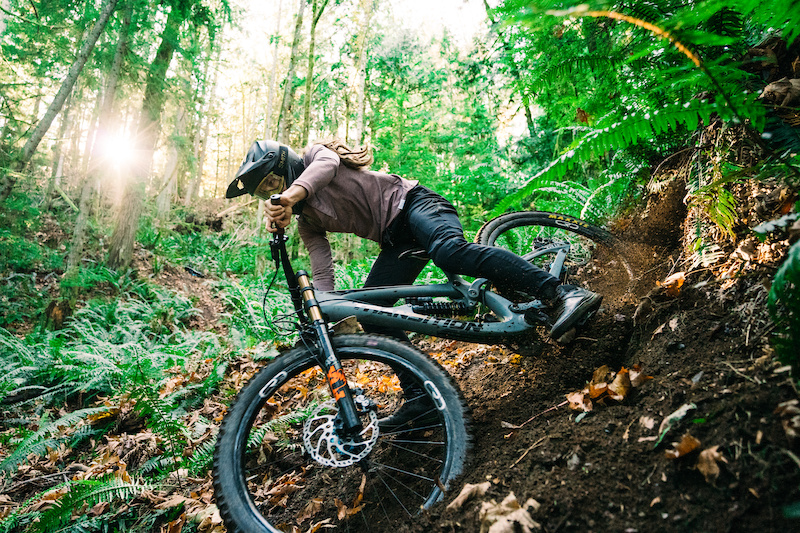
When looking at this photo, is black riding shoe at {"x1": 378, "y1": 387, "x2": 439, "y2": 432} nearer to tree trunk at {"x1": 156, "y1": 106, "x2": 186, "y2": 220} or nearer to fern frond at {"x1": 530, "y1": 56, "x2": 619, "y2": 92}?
fern frond at {"x1": 530, "y1": 56, "x2": 619, "y2": 92}

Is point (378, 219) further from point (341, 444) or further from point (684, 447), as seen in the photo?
point (684, 447)

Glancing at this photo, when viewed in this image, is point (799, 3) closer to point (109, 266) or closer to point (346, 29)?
point (109, 266)

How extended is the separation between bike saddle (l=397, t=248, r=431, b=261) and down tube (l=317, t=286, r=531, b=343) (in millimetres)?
524

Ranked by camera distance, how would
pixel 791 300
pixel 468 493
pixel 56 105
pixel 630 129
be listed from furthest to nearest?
pixel 56 105, pixel 630 129, pixel 468 493, pixel 791 300

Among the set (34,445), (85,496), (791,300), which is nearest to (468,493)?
(791,300)

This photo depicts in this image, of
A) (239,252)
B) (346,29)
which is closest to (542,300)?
(239,252)

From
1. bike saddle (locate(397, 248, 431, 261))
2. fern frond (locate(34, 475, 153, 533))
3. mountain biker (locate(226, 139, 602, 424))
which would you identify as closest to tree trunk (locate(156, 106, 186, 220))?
mountain biker (locate(226, 139, 602, 424))

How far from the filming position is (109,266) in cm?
1005

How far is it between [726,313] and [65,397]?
19.6ft

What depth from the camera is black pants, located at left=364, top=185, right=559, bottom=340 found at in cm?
225

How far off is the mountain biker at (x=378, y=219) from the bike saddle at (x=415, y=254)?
2 cm

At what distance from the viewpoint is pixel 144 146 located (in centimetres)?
948

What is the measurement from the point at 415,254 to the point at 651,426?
1.62m

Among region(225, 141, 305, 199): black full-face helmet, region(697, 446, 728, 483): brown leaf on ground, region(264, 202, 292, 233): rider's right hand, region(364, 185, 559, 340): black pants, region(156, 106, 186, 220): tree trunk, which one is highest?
region(156, 106, 186, 220): tree trunk
